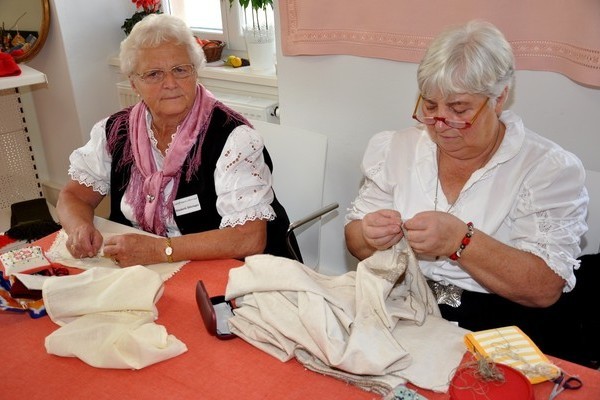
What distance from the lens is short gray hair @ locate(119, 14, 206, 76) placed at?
204 cm

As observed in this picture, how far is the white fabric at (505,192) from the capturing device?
5.28 feet

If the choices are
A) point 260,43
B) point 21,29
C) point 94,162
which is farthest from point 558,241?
point 21,29

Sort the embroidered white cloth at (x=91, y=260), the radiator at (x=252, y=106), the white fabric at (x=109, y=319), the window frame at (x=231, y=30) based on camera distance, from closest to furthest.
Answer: the white fabric at (x=109, y=319)
the embroidered white cloth at (x=91, y=260)
the radiator at (x=252, y=106)
the window frame at (x=231, y=30)

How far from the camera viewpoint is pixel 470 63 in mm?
1558

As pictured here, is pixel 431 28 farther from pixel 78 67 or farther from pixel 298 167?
pixel 78 67

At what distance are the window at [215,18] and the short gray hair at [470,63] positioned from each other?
77.2 inches

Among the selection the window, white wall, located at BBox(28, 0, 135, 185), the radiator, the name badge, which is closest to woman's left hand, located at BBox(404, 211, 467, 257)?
the name badge

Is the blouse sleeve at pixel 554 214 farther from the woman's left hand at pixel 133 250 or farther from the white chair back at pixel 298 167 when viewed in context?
the woman's left hand at pixel 133 250

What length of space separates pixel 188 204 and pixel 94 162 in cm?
45

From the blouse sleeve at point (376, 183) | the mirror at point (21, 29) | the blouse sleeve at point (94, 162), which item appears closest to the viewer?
the blouse sleeve at point (376, 183)

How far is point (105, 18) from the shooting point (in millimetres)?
3873

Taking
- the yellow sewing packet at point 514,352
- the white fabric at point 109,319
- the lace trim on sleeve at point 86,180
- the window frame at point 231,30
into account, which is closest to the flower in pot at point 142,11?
the window frame at point 231,30

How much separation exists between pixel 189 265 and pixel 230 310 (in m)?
0.35

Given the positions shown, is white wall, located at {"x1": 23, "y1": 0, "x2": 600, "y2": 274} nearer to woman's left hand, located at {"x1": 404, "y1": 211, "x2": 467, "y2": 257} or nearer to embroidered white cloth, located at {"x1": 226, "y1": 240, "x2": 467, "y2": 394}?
woman's left hand, located at {"x1": 404, "y1": 211, "x2": 467, "y2": 257}
